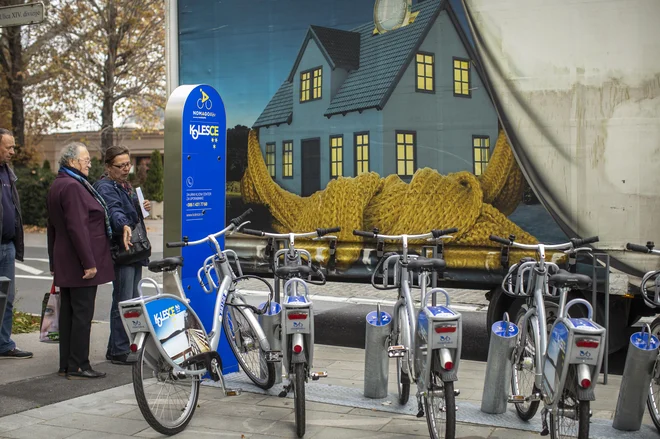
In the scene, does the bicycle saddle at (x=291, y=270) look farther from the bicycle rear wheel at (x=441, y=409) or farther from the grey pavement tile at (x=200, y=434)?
the bicycle rear wheel at (x=441, y=409)

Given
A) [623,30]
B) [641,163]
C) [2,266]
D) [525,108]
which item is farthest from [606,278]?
[2,266]

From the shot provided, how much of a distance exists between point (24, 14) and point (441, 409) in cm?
462

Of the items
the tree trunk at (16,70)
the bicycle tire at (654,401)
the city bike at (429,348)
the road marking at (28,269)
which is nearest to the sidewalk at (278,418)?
the bicycle tire at (654,401)

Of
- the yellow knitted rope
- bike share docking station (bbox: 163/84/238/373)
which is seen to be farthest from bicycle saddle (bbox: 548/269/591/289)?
bike share docking station (bbox: 163/84/238/373)

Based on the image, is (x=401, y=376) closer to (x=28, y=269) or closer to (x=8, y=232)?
(x=8, y=232)

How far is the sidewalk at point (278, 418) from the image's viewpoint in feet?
16.7

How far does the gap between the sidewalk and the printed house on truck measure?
2.21 metres

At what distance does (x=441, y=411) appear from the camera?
4.59 meters

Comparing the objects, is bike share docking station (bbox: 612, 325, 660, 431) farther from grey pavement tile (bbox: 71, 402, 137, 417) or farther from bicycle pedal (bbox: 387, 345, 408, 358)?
grey pavement tile (bbox: 71, 402, 137, 417)

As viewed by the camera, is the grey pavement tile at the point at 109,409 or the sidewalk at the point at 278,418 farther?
the grey pavement tile at the point at 109,409

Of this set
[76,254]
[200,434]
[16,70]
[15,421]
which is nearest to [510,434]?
[200,434]

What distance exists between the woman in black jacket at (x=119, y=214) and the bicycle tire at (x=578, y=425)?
391cm

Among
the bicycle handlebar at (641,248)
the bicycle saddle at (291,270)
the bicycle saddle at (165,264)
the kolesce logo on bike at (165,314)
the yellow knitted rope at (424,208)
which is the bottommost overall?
the kolesce logo on bike at (165,314)

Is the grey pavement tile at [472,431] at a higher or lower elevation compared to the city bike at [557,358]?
lower
